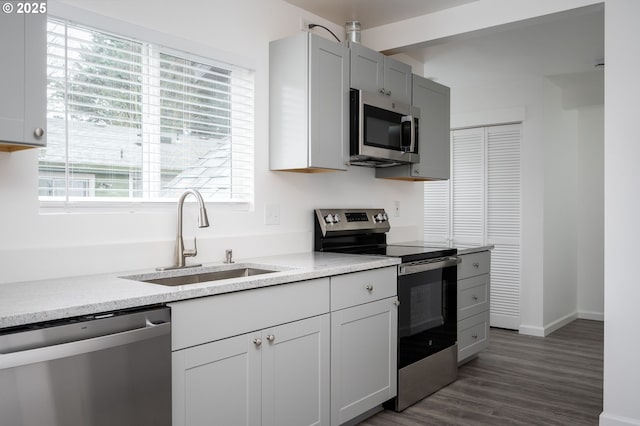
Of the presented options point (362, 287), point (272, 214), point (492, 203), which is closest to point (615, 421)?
point (362, 287)

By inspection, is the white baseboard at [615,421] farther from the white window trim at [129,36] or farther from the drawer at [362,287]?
the white window trim at [129,36]

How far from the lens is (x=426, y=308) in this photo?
124 inches

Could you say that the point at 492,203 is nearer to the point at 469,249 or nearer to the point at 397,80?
the point at 469,249

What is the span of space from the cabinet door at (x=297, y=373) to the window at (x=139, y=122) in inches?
36.5

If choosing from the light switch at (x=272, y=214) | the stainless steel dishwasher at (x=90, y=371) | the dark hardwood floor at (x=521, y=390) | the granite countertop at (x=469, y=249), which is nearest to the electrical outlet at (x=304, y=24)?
the light switch at (x=272, y=214)

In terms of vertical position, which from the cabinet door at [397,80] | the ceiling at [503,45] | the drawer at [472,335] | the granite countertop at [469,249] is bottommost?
the drawer at [472,335]

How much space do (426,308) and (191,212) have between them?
1550 millimetres

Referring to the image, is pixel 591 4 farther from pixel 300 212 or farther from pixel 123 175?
pixel 123 175

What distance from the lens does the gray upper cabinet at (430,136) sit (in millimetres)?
3727

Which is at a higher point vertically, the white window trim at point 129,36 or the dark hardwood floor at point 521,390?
the white window trim at point 129,36

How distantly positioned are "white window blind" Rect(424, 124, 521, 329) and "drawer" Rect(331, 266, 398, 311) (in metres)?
2.33

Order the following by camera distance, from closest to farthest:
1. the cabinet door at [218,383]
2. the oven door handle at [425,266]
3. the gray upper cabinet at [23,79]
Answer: the gray upper cabinet at [23,79]
the cabinet door at [218,383]
the oven door handle at [425,266]

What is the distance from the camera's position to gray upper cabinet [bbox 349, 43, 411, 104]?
125 inches

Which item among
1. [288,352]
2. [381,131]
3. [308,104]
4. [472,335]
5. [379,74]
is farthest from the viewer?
[472,335]
